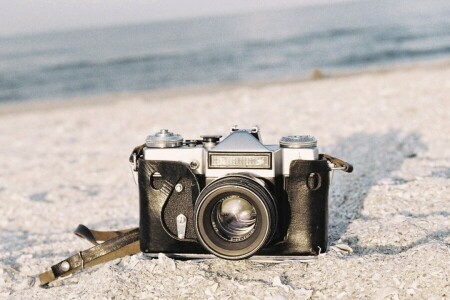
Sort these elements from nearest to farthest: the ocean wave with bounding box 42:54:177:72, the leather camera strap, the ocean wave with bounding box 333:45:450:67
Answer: the leather camera strap
the ocean wave with bounding box 333:45:450:67
the ocean wave with bounding box 42:54:177:72

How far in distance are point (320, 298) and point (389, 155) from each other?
2044mm

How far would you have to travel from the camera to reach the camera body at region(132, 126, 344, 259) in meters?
2.05

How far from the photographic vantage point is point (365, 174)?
3.43 metres

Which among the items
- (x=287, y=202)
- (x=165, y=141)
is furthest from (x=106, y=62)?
(x=287, y=202)

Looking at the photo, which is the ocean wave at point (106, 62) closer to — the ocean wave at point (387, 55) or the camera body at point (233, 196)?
the ocean wave at point (387, 55)

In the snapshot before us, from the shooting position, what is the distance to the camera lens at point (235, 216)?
6.63 ft

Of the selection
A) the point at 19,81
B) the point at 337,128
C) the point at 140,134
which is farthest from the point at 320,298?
the point at 19,81

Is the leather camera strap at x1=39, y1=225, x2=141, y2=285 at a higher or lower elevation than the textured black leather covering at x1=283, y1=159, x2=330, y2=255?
lower

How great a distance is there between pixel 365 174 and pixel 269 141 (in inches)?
50.5

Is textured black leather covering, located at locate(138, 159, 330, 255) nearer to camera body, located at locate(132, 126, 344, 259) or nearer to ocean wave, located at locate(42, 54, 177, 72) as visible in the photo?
camera body, located at locate(132, 126, 344, 259)

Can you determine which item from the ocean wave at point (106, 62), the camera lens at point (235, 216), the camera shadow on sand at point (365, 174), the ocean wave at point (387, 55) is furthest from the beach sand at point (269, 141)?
the ocean wave at point (106, 62)

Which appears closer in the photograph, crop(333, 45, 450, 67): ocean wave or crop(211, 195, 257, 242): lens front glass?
crop(211, 195, 257, 242): lens front glass

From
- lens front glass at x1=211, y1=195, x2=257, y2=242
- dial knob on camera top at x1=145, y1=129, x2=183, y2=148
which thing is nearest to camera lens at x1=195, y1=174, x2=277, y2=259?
lens front glass at x1=211, y1=195, x2=257, y2=242

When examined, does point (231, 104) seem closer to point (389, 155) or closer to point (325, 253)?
point (389, 155)
